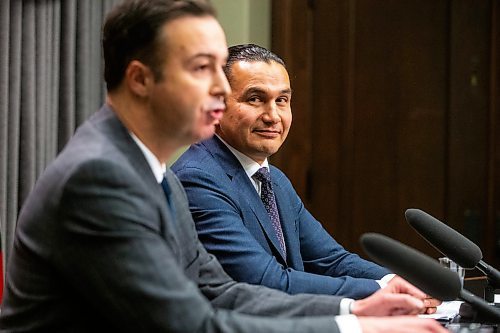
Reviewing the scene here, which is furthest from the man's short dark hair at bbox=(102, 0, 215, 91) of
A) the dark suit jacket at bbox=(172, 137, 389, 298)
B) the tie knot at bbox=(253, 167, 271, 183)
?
the tie knot at bbox=(253, 167, 271, 183)

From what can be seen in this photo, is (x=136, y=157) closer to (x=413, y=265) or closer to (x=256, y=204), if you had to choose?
(x=413, y=265)

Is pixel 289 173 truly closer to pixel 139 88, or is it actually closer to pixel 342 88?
pixel 342 88

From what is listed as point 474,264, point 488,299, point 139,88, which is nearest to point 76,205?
point 139,88

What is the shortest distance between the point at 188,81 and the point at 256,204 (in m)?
0.91

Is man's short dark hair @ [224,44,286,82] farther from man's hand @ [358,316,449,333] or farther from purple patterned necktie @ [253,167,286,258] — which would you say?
man's hand @ [358,316,449,333]

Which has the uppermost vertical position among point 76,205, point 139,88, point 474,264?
point 139,88

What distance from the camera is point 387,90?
4.28 m

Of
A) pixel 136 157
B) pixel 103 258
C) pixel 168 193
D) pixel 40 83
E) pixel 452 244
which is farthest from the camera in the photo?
pixel 40 83

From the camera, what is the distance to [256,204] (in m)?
2.40

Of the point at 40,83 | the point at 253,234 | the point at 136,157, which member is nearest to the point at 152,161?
the point at 136,157

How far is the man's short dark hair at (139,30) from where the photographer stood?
1522 millimetres

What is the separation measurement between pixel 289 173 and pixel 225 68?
5.57 feet

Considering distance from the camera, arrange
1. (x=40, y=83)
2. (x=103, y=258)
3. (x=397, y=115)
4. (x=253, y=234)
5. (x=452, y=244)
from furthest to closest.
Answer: (x=397, y=115) → (x=40, y=83) → (x=253, y=234) → (x=452, y=244) → (x=103, y=258)

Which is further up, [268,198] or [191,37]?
[191,37]
